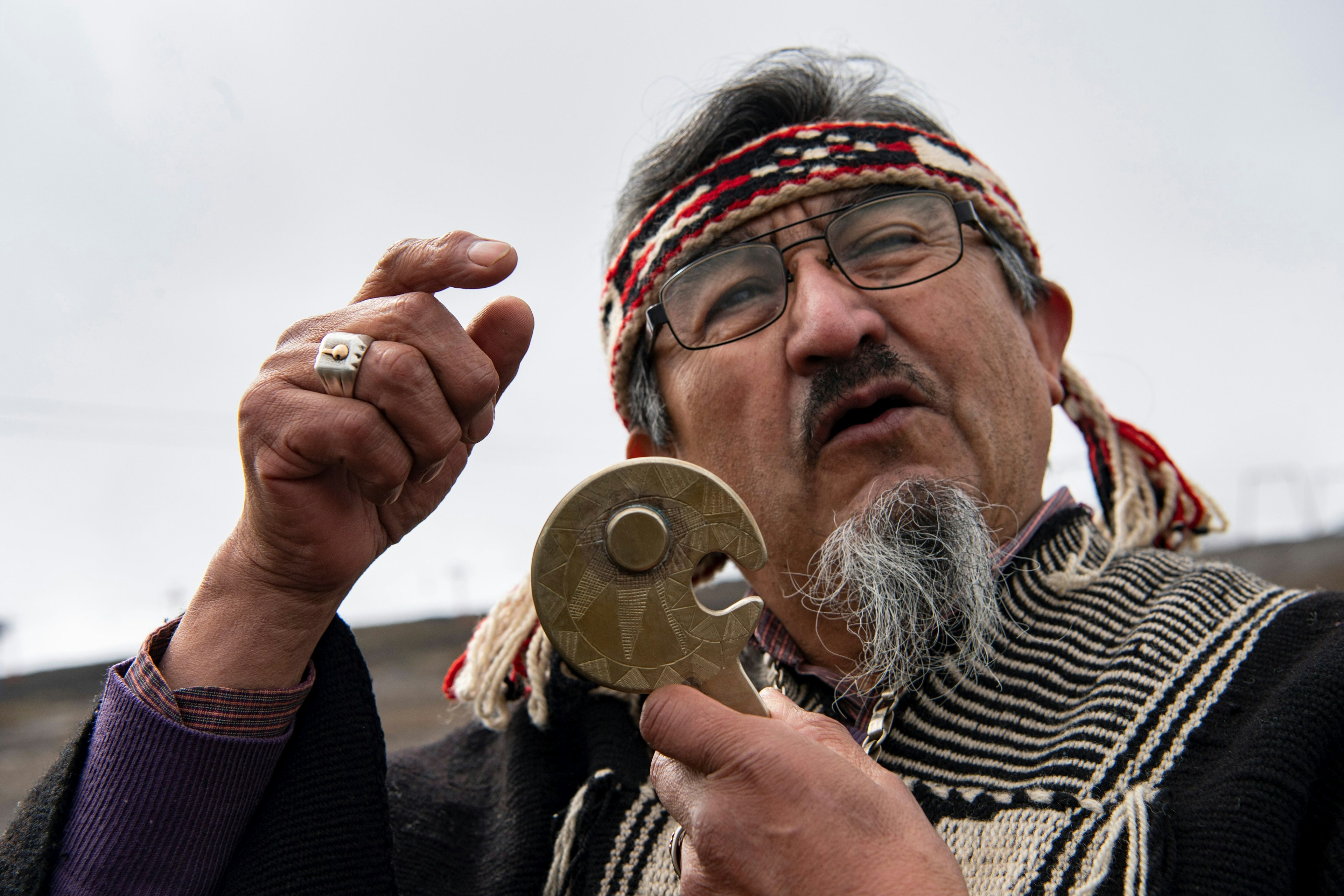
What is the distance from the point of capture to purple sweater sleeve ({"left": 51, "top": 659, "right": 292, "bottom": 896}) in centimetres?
154

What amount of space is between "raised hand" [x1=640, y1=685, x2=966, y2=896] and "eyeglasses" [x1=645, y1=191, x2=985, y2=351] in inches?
44.5

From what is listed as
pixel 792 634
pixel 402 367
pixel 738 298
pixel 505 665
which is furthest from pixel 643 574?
pixel 505 665

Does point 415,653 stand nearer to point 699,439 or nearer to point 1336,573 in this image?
point 699,439

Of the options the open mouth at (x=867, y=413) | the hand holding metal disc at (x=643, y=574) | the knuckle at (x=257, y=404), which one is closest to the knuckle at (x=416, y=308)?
the knuckle at (x=257, y=404)

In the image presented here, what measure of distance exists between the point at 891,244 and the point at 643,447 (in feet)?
2.96

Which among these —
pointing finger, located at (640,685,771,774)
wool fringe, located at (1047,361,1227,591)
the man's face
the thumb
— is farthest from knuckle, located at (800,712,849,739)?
wool fringe, located at (1047,361,1227,591)

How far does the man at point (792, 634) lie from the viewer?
1333mm

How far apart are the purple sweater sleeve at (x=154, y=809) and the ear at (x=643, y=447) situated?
1.23 meters

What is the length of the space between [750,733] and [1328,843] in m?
0.91

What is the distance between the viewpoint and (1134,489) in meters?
2.42

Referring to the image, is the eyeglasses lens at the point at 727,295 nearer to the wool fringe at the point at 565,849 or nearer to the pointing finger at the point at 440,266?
the pointing finger at the point at 440,266

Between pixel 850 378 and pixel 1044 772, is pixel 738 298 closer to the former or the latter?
pixel 850 378

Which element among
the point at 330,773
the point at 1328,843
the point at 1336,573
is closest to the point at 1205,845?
the point at 1328,843

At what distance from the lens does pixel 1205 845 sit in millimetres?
1318
